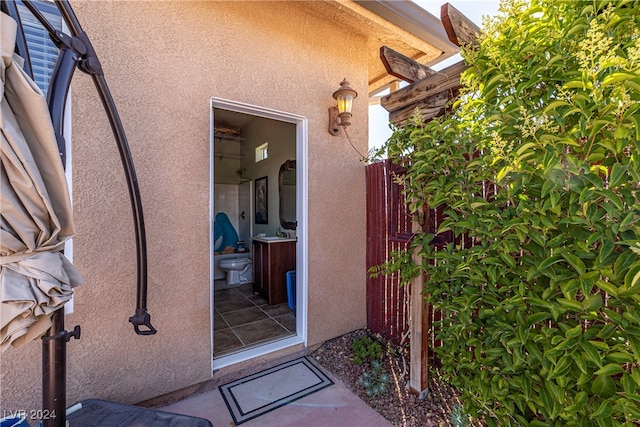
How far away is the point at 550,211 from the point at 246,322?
3.35 meters

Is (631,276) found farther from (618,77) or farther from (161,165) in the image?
(161,165)

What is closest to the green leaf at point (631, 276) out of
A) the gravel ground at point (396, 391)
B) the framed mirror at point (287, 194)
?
the gravel ground at point (396, 391)

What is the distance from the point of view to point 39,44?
1798mm

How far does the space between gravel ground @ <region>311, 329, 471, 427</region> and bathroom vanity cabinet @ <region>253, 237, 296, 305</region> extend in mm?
1333

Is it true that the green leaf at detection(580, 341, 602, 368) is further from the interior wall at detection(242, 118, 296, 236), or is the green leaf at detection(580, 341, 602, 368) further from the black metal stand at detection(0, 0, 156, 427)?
the interior wall at detection(242, 118, 296, 236)

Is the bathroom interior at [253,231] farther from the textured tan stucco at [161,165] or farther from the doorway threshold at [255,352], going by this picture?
the textured tan stucco at [161,165]

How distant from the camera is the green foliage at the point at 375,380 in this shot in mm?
2234

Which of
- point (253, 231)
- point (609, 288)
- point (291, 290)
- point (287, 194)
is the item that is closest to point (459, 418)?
point (609, 288)

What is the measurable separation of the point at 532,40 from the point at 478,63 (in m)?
0.24

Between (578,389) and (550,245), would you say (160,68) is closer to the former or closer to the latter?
(550,245)

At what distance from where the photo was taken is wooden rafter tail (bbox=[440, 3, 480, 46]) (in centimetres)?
160

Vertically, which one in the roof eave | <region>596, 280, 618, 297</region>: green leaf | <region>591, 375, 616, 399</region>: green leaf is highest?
the roof eave

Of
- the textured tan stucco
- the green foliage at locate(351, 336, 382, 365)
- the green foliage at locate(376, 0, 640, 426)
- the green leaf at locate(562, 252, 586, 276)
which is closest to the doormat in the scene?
the textured tan stucco

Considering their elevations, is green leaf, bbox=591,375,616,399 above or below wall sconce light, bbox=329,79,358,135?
below
